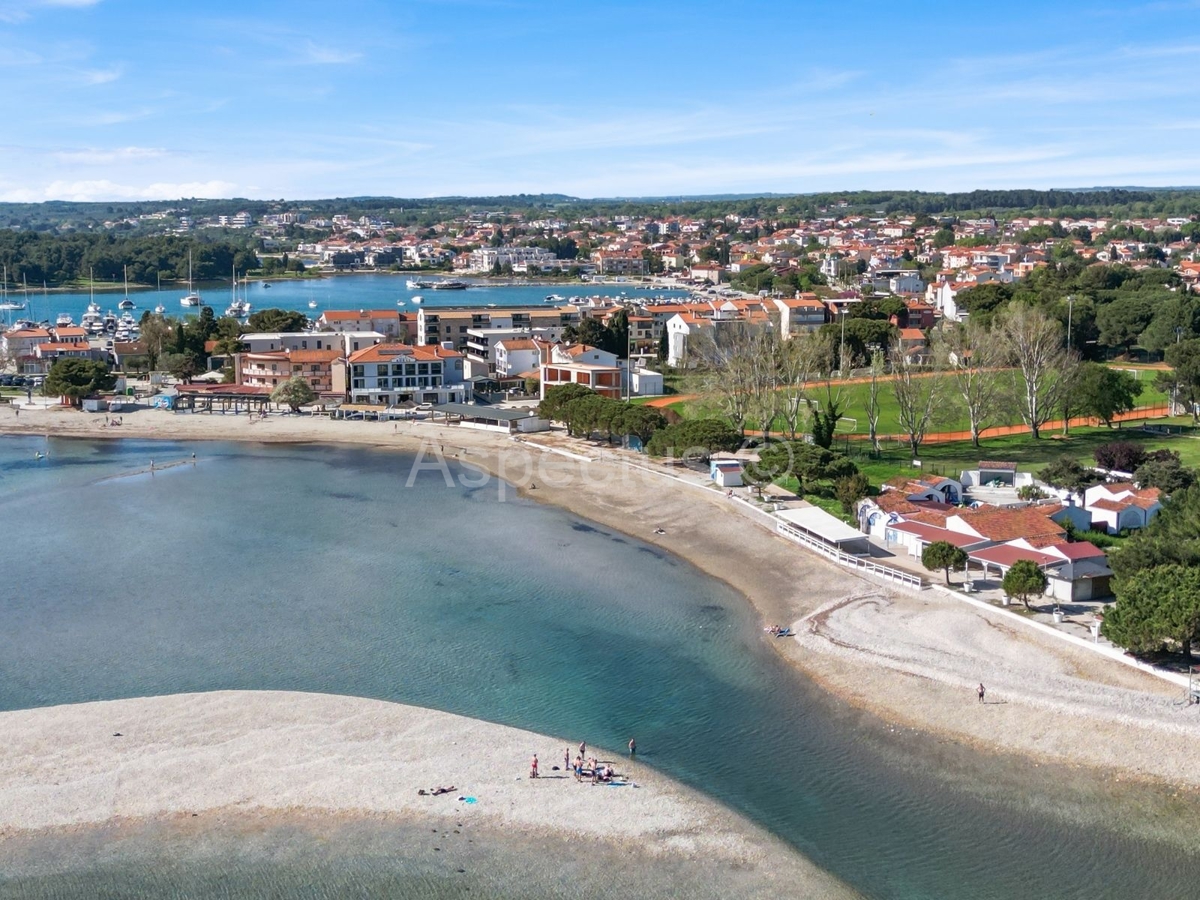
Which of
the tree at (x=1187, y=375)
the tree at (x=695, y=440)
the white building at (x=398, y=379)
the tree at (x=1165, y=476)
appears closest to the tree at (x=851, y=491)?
the tree at (x=695, y=440)

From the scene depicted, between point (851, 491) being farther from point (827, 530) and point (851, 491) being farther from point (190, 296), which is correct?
point (190, 296)

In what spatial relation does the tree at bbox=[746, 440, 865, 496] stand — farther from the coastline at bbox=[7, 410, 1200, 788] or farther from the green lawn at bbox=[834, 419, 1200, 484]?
the coastline at bbox=[7, 410, 1200, 788]

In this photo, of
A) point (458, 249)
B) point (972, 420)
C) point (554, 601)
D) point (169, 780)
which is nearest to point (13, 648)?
point (169, 780)

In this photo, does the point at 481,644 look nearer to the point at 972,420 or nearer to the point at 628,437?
the point at 628,437

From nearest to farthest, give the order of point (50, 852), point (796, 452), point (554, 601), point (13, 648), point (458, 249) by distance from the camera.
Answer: point (50, 852) < point (13, 648) < point (554, 601) < point (796, 452) < point (458, 249)

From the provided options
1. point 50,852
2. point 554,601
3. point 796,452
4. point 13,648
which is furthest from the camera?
point 796,452

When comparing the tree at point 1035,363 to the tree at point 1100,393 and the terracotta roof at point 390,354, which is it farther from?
the terracotta roof at point 390,354

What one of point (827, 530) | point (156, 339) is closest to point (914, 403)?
point (827, 530)
